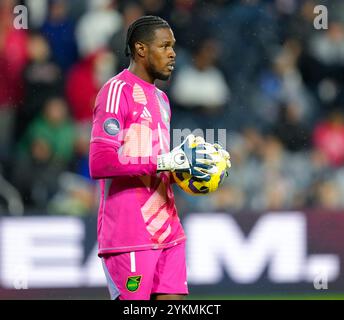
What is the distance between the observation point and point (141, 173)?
231 inches

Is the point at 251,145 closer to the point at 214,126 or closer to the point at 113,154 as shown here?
the point at 214,126

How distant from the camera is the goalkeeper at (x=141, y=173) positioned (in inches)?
232

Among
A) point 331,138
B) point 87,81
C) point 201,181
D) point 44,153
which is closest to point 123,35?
point 87,81

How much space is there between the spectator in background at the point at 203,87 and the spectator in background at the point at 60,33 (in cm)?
111

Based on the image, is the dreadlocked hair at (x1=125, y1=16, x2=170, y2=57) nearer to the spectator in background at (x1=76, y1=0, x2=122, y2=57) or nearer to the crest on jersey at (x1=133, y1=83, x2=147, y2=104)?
the crest on jersey at (x1=133, y1=83, x2=147, y2=104)

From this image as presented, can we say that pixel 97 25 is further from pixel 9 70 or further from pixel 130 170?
pixel 130 170

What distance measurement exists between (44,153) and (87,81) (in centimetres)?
90

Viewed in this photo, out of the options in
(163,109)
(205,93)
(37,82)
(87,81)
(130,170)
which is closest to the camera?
(130,170)

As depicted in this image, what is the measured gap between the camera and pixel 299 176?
1103cm

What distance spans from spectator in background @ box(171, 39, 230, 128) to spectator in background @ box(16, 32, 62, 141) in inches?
48.9

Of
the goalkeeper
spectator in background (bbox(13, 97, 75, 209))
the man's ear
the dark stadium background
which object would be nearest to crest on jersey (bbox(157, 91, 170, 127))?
the goalkeeper

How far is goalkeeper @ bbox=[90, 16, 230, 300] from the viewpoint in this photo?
19.3 ft

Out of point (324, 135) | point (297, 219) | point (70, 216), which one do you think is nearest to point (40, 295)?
point (70, 216)

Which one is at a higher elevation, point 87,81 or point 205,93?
point 87,81
